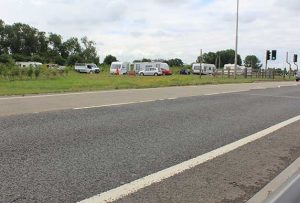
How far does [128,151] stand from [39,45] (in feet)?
484

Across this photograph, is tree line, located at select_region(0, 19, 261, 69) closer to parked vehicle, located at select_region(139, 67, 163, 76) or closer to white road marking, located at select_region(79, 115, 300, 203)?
parked vehicle, located at select_region(139, 67, 163, 76)

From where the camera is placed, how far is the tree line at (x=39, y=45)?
146125 mm

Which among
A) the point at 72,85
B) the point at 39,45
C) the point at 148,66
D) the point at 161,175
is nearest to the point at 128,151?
the point at 161,175

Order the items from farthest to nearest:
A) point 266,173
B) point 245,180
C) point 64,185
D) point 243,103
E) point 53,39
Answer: point 53,39 → point 243,103 → point 266,173 → point 245,180 → point 64,185

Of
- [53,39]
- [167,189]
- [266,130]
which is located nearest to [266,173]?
[167,189]

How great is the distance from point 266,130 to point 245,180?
5194 mm

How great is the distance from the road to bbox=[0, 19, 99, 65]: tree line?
13045 cm

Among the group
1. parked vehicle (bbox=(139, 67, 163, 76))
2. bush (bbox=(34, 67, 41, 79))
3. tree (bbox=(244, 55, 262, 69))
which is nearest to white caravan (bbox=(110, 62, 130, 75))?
parked vehicle (bbox=(139, 67, 163, 76))

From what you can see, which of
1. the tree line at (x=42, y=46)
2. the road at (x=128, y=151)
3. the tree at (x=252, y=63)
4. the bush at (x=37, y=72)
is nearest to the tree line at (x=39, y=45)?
the tree line at (x=42, y=46)

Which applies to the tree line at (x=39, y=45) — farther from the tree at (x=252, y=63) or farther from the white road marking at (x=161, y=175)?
the white road marking at (x=161, y=175)

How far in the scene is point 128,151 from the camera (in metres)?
8.25

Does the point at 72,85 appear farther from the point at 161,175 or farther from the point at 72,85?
the point at 161,175

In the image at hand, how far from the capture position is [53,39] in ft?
497

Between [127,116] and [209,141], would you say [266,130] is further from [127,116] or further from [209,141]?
[127,116]
